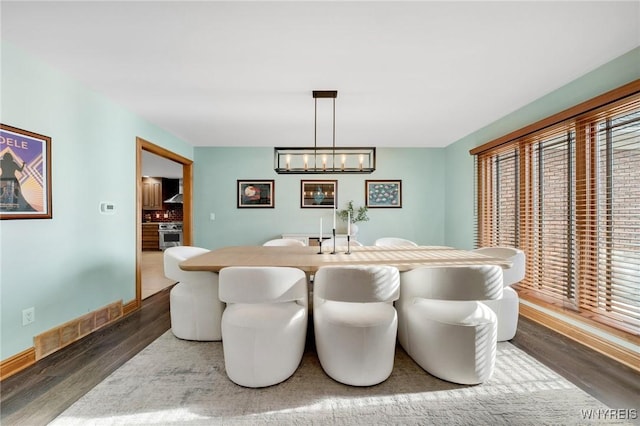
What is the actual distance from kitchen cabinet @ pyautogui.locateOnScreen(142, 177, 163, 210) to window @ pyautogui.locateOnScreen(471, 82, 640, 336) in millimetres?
9504

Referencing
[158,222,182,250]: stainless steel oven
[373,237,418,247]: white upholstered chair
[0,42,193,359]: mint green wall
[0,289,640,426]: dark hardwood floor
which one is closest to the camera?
[0,289,640,426]: dark hardwood floor

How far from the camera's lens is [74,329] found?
2.49 meters

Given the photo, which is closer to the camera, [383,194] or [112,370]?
[112,370]

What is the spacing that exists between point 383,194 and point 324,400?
398 centimetres

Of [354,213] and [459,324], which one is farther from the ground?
[354,213]

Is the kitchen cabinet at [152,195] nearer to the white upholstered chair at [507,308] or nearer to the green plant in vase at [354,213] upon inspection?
the green plant in vase at [354,213]

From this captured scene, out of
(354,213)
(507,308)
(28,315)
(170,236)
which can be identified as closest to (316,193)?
(354,213)

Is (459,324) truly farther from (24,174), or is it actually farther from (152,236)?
(152,236)

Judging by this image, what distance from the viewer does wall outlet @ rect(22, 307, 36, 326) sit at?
2086mm

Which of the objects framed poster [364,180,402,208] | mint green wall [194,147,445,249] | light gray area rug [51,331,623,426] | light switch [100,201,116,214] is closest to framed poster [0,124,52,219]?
light switch [100,201,116,214]

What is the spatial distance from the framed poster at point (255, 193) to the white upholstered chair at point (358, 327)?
11.4 feet

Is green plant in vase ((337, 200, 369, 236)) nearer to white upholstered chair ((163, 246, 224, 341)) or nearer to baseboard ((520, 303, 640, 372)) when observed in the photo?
baseboard ((520, 303, 640, 372))

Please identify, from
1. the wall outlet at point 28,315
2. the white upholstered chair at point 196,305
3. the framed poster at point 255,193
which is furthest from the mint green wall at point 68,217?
the framed poster at point 255,193

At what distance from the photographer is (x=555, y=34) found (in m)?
1.88
